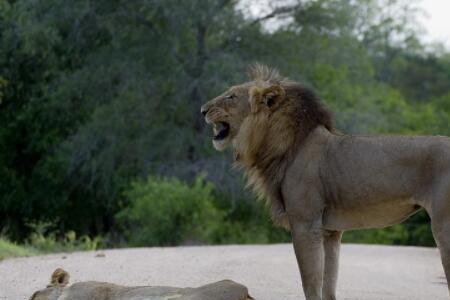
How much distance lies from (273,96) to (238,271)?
13.3 ft

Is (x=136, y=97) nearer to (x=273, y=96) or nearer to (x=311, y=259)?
(x=273, y=96)

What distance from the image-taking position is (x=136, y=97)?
83.8 ft

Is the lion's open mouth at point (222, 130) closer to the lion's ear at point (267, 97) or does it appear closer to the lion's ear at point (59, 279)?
the lion's ear at point (267, 97)

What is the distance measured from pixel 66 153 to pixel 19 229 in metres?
3.10

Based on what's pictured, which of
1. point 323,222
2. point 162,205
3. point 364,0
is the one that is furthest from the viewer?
point 364,0

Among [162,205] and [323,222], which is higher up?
[323,222]

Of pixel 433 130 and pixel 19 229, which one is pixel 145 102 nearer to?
pixel 19 229

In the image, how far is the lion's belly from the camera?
7375mm

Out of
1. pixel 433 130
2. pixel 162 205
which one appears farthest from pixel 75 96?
pixel 433 130

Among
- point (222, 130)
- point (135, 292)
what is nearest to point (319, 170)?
point (222, 130)

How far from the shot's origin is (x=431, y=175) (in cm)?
703

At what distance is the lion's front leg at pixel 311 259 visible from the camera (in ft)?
24.2

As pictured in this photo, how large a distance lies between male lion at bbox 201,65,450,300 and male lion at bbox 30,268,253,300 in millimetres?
637

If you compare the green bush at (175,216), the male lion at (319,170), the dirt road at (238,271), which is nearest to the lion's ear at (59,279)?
the dirt road at (238,271)
